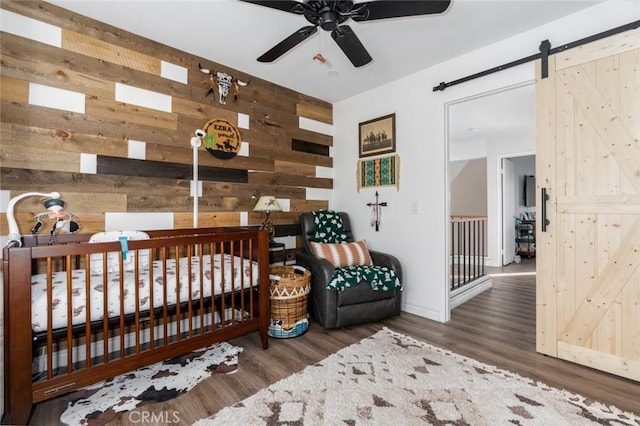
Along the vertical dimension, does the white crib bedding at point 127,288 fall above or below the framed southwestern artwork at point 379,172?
below

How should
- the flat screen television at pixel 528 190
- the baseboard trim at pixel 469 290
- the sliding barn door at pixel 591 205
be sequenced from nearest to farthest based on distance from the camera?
the sliding barn door at pixel 591 205 → the baseboard trim at pixel 469 290 → the flat screen television at pixel 528 190

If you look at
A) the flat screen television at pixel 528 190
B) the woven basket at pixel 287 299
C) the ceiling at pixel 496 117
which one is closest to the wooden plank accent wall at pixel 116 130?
the woven basket at pixel 287 299

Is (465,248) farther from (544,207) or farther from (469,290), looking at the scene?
(544,207)

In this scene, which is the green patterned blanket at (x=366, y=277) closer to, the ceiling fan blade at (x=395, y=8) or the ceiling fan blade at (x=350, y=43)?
the ceiling fan blade at (x=350, y=43)

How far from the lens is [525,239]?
6.34m

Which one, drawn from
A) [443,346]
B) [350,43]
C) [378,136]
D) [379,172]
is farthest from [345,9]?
[443,346]

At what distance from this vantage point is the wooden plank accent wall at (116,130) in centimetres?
198

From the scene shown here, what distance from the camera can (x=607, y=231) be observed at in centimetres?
198

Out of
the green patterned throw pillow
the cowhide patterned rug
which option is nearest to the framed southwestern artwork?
the green patterned throw pillow

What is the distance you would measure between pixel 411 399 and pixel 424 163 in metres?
2.11

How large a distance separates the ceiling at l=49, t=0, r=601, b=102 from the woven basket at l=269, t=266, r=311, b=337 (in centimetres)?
200

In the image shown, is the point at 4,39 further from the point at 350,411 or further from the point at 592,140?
the point at 592,140

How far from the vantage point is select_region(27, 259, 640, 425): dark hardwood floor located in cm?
166

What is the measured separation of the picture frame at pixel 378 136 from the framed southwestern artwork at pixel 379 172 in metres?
0.09
